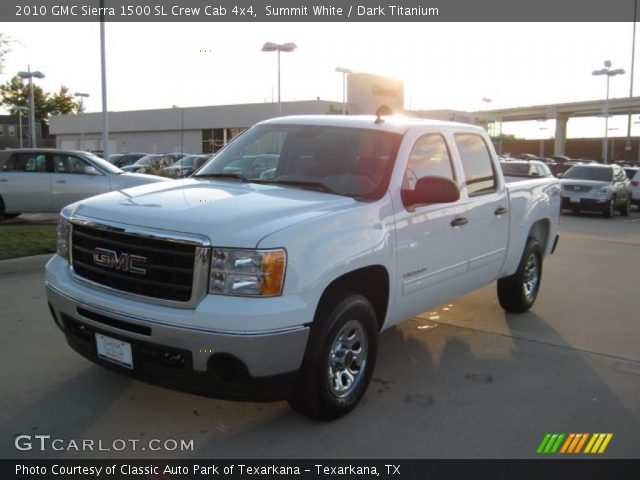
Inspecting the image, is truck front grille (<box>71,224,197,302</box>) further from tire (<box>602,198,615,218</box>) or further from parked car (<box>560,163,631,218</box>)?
tire (<box>602,198,615,218</box>)

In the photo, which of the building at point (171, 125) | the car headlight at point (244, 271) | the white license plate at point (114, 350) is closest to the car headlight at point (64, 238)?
the white license plate at point (114, 350)

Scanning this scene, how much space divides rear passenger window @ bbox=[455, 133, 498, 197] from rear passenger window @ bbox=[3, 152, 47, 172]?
991 cm

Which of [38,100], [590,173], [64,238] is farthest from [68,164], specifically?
[38,100]

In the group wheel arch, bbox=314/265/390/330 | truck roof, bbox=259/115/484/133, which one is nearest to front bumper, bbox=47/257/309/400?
wheel arch, bbox=314/265/390/330

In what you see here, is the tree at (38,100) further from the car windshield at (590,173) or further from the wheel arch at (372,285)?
the wheel arch at (372,285)

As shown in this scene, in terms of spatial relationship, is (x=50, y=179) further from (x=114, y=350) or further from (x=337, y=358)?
(x=337, y=358)

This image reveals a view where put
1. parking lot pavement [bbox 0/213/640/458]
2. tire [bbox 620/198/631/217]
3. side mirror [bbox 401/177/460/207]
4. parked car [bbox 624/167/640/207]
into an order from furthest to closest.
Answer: parked car [bbox 624/167/640/207] < tire [bbox 620/198/631/217] < side mirror [bbox 401/177/460/207] < parking lot pavement [bbox 0/213/640/458]

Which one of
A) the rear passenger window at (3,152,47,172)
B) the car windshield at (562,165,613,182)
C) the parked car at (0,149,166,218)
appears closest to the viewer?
the parked car at (0,149,166,218)

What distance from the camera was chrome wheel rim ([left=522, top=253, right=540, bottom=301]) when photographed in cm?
661

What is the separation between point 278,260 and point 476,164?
2.86 m

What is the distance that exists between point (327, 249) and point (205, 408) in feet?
4.65

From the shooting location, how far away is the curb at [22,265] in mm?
7918

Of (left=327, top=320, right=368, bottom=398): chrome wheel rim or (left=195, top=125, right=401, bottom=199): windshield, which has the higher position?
(left=195, top=125, right=401, bottom=199): windshield
